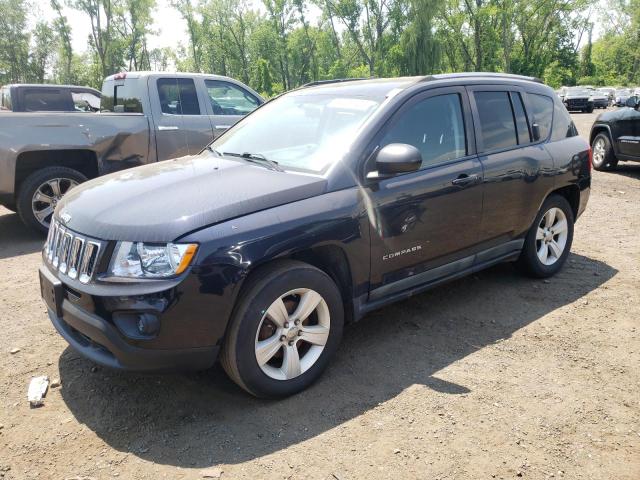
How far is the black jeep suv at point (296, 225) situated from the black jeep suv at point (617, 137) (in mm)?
6727

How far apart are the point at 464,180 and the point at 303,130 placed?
1205 mm

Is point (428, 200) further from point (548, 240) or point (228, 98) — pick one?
point (228, 98)

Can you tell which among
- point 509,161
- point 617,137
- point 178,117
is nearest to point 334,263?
point 509,161

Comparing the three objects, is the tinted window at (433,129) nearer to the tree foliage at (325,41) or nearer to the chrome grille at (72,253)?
the chrome grille at (72,253)

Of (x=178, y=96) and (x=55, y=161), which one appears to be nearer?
(x=55, y=161)

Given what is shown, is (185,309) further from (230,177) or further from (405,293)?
(405,293)

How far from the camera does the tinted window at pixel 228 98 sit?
7801 mm

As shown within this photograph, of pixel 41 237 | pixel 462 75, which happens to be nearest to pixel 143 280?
pixel 462 75

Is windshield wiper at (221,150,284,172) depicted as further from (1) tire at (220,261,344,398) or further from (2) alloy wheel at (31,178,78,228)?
(2) alloy wheel at (31,178,78,228)

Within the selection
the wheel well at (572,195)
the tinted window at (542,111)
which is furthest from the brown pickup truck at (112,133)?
the wheel well at (572,195)

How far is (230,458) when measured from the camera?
2.61m

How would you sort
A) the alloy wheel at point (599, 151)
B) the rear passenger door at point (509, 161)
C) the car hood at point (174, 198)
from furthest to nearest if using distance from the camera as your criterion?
the alloy wheel at point (599, 151)
the rear passenger door at point (509, 161)
the car hood at point (174, 198)

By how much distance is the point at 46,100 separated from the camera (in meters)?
9.05

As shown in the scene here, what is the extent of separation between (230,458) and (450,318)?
7.14 feet
